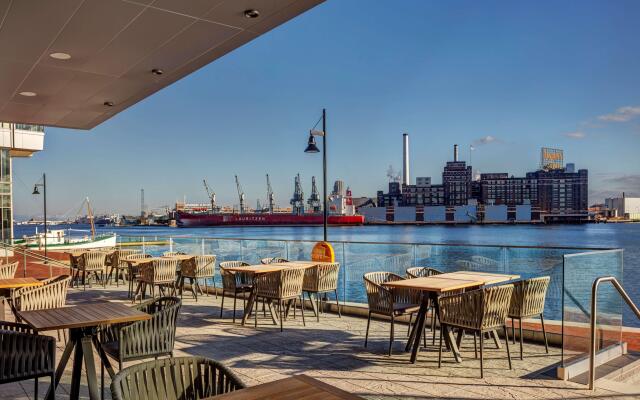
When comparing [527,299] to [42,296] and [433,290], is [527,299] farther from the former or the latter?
[42,296]

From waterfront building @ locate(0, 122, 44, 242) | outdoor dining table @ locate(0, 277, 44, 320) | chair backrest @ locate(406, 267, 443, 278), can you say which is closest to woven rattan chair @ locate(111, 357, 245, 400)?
outdoor dining table @ locate(0, 277, 44, 320)

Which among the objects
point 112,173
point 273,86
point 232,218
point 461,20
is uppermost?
point 461,20

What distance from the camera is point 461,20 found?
58312mm

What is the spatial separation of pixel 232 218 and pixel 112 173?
24.9m

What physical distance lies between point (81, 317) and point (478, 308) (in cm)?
340

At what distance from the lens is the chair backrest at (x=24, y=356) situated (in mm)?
3238

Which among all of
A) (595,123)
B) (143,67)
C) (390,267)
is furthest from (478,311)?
Answer: (595,123)

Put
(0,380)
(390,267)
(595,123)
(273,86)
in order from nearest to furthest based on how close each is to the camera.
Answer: (0,380)
(390,267)
(273,86)
(595,123)

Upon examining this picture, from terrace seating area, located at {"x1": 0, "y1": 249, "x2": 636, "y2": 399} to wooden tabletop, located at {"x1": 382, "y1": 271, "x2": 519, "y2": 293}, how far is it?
0.02 metres

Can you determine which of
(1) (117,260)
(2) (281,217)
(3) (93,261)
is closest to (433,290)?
(1) (117,260)

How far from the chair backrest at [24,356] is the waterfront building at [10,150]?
13.2 meters

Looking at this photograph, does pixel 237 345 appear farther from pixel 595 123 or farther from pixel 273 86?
pixel 595 123

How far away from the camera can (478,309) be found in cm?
486

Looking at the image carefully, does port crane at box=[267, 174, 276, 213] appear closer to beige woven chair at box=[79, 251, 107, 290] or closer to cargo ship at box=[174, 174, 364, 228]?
cargo ship at box=[174, 174, 364, 228]
